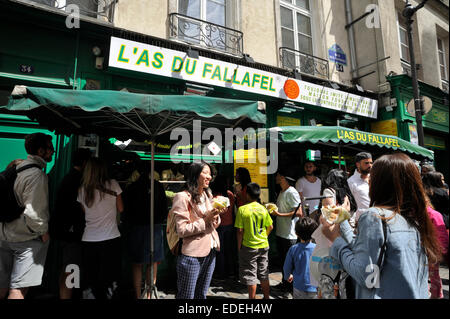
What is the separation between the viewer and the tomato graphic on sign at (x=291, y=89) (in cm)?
663

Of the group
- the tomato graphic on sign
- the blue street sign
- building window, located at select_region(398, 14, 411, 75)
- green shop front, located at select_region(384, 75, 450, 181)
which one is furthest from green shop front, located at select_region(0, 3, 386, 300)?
building window, located at select_region(398, 14, 411, 75)

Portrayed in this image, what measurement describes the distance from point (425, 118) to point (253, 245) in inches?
380

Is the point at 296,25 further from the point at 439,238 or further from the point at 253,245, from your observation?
the point at 253,245

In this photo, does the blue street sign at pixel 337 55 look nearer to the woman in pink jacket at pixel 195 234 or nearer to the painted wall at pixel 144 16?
the painted wall at pixel 144 16

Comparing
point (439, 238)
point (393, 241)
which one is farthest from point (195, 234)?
point (439, 238)

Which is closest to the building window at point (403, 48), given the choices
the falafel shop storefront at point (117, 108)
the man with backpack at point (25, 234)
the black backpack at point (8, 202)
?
the falafel shop storefront at point (117, 108)

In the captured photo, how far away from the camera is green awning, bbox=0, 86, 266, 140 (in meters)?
2.47

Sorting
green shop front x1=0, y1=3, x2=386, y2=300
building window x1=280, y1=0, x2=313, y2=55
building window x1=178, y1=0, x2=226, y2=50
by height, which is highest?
building window x1=280, y1=0, x2=313, y2=55

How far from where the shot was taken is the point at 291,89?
6.71m

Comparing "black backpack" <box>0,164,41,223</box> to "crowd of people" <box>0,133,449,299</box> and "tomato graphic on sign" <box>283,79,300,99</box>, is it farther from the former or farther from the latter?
"tomato graphic on sign" <box>283,79,300,99</box>

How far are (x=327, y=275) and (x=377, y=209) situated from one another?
58 cm

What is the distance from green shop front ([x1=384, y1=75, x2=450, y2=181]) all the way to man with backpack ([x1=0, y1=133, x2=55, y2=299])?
908cm
